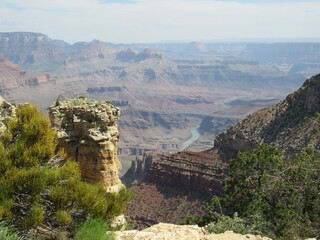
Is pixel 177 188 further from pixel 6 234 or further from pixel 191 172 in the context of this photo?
pixel 6 234

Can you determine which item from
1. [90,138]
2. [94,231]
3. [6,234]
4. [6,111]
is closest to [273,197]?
[90,138]

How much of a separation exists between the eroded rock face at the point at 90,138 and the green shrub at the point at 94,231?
4.68 meters

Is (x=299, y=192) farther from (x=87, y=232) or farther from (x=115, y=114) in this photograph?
(x=87, y=232)

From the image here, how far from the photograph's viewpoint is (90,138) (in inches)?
723

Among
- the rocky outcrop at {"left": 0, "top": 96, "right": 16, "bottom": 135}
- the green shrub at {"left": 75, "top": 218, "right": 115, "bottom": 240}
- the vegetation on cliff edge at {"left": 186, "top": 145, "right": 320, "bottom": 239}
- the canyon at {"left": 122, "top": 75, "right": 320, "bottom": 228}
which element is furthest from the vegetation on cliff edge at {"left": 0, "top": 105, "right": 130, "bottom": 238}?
the canyon at {"left": 122, "top": 75, "right": 320, "bottom": 228}

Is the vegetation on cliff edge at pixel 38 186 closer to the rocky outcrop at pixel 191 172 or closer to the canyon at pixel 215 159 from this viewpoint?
the canyon at pixel 215 159

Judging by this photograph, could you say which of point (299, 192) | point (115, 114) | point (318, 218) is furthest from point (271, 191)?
point (115, 114)

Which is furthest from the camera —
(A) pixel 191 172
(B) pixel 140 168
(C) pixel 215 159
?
(B) pixel 140 168

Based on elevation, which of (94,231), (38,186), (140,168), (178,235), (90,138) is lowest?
(140,168)

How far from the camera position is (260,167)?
22.9 metres

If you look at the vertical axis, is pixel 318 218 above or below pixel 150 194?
above

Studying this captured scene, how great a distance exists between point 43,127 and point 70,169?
1972 mm

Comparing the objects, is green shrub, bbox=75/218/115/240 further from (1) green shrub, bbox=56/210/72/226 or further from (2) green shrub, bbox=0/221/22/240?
(2) green shrub, bbox=0/221/22/240

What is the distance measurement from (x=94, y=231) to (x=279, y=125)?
4786 cm
